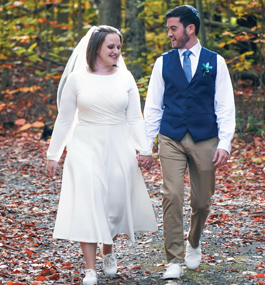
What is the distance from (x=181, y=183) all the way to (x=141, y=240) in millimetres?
1522

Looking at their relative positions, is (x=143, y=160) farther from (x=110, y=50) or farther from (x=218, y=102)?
(x=110, y=50)

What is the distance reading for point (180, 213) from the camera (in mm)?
→ 3965

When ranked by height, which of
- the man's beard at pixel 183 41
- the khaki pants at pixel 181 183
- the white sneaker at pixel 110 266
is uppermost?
the man's beard at pixel 183 41

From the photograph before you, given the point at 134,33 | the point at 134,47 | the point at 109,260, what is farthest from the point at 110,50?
the point at 134,33

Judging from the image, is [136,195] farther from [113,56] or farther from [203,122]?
[113,56]

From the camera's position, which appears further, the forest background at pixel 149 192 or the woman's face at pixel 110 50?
the forest background at pixel 149 192

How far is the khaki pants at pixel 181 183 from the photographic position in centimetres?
395

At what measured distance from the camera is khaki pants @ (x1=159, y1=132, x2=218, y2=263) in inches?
155

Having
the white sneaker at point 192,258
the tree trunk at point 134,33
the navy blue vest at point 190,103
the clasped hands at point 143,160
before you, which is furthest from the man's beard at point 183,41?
the tree trunk at point 134,33

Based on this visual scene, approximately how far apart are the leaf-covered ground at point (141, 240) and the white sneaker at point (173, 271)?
57 millimetres

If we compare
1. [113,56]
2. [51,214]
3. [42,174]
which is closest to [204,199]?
[113,56]

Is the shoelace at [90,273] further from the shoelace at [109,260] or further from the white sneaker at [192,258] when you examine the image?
the white sneaker at [192,258]

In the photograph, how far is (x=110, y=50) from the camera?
3.96 meters

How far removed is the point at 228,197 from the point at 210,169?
3157 mm
